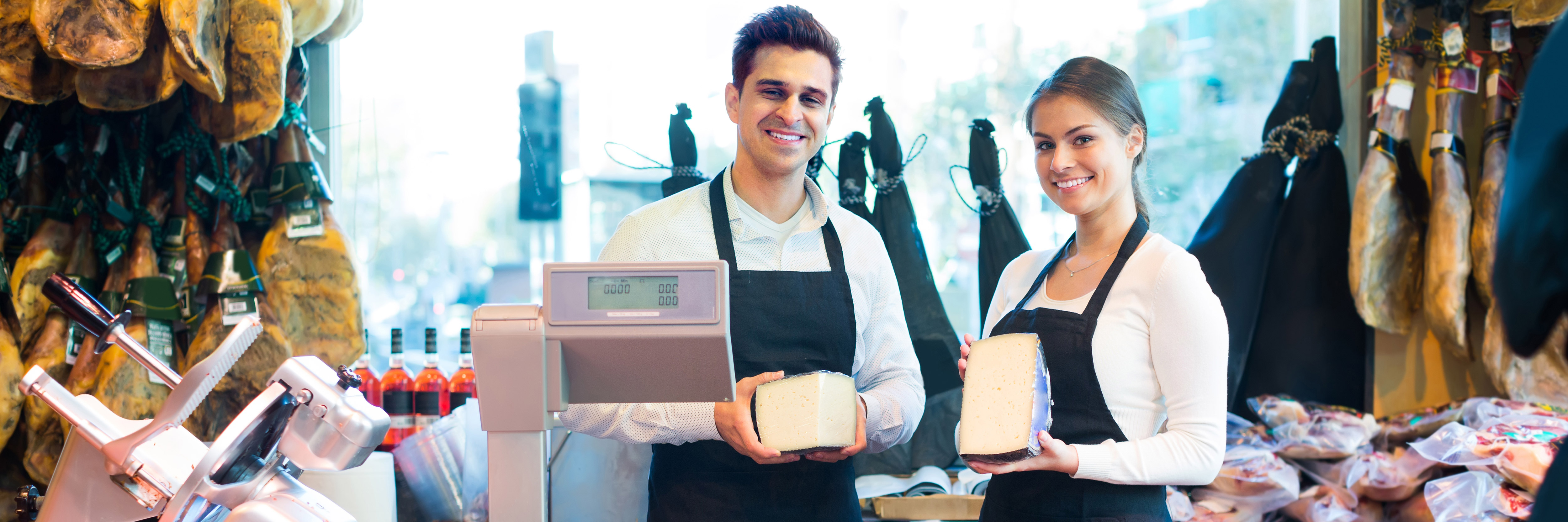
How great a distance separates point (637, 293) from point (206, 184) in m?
1.92

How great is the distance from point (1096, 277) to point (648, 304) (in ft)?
2.88

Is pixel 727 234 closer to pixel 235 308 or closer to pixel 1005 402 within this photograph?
pixel 1005 402

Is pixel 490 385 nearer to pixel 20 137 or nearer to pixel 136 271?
pixel 136 271

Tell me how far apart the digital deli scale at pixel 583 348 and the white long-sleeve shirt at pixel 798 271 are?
1.82 feet

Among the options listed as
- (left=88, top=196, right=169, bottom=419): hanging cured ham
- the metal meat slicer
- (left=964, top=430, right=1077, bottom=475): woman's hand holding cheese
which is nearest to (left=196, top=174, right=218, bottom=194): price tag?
(left=88, top=196, right=169, bottom=419): hanging cured ham

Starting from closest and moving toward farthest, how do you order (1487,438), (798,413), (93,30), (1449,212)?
(798,413) < (93,30) < (1487,438) < (1449,212)

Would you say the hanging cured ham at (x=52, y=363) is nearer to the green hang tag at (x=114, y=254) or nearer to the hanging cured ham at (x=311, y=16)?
the green hang tag at (x=114, y=254)

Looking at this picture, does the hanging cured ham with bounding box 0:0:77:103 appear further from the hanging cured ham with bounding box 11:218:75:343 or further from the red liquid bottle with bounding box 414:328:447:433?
the red liquid bottle with bounding box 414:328:447:433

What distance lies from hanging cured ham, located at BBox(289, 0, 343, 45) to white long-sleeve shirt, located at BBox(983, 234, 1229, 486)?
75.8 inches

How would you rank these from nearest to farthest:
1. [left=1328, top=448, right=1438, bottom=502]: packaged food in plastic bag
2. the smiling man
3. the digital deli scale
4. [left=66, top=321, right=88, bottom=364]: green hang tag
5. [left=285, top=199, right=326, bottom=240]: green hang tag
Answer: the digital deli scale → the smiling man → [left=1328, top=448, right=1438, bottom=502]: packaged food in plastic bag → [left=66, top=321, right=88, bottom=364]: green hang tag → [left=285, top=199, right=326, bottom=240]: green hang tag

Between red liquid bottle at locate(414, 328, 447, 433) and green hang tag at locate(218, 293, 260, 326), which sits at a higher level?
green hang tag at locate(218, 293, 260, 326)

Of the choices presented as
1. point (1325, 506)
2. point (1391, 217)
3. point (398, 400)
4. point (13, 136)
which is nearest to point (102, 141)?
point (13, 136)

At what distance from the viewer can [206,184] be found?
7.75 ft

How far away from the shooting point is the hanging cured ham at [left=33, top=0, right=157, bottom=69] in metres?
1.87
